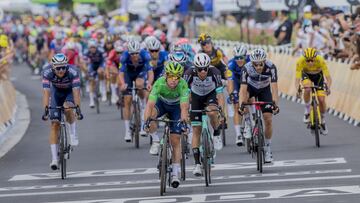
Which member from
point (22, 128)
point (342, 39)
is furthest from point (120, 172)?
point (342, 39)

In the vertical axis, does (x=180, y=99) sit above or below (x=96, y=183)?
above

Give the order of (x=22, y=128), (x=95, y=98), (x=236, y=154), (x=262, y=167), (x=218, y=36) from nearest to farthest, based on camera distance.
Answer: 1. (x=262, y=167)
2. (x=236, y=154)
3. (x=22, y=128)
4. (x=95, y=98)
5. (x=218, y=36)

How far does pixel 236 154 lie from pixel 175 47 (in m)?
2.80

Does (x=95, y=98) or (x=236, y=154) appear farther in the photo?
(x=95, y=98)

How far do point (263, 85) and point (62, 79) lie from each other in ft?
9.83

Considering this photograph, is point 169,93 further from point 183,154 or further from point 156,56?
point 156,56

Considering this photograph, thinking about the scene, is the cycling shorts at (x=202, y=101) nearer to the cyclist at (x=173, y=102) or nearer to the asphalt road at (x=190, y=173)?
the asphalt road at (x=190, y=173)

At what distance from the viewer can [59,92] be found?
68.9 feet

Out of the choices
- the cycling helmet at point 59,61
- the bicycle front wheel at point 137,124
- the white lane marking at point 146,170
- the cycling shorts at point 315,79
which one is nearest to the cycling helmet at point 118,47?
the bicycle front wheel at point 137,124

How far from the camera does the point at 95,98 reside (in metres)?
33.5

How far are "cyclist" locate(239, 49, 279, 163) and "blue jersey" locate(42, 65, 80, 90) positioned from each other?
2490 mm

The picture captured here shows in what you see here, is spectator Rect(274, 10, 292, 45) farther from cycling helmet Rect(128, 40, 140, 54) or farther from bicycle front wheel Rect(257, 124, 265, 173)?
bicycle front wheel Rect(257, 124, 265, 173)

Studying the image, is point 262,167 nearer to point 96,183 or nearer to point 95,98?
point 96,183

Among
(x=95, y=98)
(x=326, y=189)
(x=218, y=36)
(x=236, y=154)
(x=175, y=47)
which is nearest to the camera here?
(x=326, y=189)
